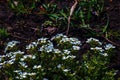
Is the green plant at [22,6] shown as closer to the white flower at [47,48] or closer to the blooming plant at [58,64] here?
the blooming plant at [58,64]

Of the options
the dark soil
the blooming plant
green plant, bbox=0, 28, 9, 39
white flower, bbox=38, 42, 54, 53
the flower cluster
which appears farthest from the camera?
green plant, bbox=0, 28, 9, 39

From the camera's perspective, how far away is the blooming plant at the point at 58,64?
14.7 ft

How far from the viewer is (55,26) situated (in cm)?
587

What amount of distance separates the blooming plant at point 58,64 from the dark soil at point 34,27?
49 centimetres

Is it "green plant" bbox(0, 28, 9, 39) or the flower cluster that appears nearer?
the flower cluster

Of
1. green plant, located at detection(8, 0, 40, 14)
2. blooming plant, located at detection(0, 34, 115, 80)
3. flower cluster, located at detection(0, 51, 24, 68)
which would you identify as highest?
green plant, located at detection(8, 0, 40, 14)

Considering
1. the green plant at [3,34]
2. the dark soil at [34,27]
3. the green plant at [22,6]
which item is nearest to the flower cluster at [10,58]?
the dark soil at [34,27]

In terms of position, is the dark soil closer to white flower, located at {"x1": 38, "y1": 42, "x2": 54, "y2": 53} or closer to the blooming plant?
the blooming plant

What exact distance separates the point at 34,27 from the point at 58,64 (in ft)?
4.59

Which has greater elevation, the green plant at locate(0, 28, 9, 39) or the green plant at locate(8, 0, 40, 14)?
the green plant at locate(8, 0, 40, 14)

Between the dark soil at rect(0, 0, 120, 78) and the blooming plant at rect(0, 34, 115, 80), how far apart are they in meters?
0.49

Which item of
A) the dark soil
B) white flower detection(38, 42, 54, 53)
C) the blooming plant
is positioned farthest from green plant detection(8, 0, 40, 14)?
white flower detection(38, 42, 54, 53)

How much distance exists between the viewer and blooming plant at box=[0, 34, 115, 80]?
176 inches

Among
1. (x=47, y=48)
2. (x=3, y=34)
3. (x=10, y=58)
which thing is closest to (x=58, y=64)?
(x=47, y=48)
